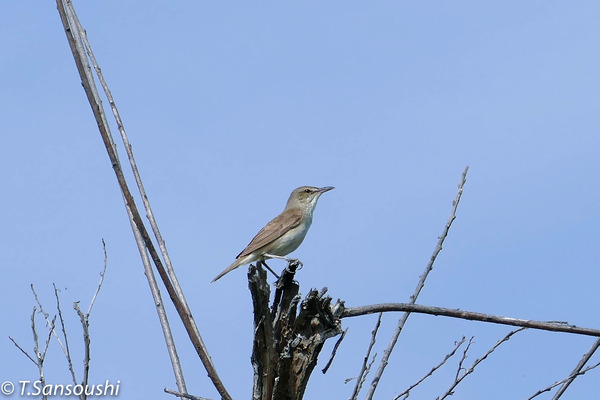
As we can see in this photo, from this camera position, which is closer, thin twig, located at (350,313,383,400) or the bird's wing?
thin twig, located at (350,313,383,400)

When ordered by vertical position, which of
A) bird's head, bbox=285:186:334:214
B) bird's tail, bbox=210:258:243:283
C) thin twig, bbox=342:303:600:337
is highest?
bird's head, bbox=285:186:334:214

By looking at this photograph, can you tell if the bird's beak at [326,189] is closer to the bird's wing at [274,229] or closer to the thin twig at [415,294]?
the bird's wing at [274,229]

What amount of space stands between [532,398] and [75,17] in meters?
3.05

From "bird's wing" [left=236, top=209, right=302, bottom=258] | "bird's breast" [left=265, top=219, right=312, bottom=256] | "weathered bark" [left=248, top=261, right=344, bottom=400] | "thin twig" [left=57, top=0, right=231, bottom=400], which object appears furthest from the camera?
"bird's breast" [left=265, top=219, right=312, bottom=256]

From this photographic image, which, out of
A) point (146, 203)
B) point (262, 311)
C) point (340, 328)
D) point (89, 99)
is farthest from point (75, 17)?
point (340, 328)

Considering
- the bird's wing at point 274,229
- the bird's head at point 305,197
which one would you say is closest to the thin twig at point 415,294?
the bird's wing at point 274,229

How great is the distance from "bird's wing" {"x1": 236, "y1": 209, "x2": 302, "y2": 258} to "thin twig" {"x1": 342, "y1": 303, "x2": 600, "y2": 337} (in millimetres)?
4958

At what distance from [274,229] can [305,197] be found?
1297mm

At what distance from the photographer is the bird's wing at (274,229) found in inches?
348

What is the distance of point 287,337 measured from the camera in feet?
13.0

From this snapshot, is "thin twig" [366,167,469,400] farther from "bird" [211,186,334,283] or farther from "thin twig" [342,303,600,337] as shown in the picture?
"bird" [211,186,334,283]

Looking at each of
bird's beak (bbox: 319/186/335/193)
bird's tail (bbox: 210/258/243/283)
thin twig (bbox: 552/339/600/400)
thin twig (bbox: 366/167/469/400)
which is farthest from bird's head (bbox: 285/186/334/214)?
thin twig (bbox: 552/339/600/400)

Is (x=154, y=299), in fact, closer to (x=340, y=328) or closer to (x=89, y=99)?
(x=340, y=328)

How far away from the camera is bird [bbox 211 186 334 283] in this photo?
888 centimetres
